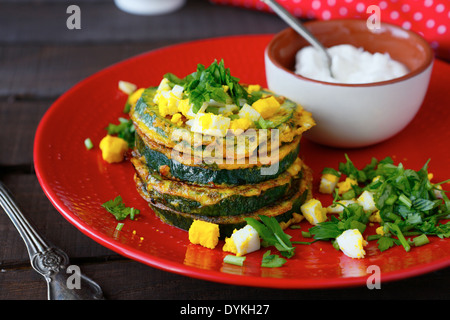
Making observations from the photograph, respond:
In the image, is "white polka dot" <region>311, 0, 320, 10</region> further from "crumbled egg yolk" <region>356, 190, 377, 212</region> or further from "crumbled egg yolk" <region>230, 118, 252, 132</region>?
"crumbled egg yolk" <region>230, 118, 252, 132</region>

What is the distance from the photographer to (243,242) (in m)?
2.04

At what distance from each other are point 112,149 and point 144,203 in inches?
15.1

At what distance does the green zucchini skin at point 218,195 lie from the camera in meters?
2.14

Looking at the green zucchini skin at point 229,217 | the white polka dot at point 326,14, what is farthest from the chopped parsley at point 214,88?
the white polka dot at point 326,14

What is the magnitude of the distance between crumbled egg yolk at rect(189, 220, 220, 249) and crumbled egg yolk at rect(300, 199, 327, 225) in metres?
0.40

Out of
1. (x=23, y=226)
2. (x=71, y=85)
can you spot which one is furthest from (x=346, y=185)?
(x=71, y=85)

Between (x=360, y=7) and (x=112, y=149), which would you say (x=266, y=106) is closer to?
(x=112, y=149)

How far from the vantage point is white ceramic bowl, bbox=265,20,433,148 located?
8.42 ft

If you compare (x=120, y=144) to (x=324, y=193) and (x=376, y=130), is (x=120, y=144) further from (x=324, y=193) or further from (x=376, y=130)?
(x=376, y=130)

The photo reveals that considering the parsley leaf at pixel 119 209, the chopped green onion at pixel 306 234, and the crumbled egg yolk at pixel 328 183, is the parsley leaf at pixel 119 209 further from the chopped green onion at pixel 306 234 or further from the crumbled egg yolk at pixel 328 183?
the crumbled egg yolk at pixel 328 183

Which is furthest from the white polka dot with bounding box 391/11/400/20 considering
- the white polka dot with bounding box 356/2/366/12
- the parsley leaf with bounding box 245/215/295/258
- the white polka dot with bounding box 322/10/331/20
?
the parsley leaf with bounding box 245/215/295/258

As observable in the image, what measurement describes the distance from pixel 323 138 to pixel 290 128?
0.63 meters

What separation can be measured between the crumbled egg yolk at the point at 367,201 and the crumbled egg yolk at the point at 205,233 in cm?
64

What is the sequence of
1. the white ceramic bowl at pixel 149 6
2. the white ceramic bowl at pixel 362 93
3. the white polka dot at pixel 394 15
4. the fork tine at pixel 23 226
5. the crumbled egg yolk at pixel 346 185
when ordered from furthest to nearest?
the white ceramic bowl at pixel 149 6
the white polka dot at pixel 394 15
the white ceramic bowl at pixel 362 93
the crumbled egg yolk at pixel 346 185
the fork tine at pixel 23 226
